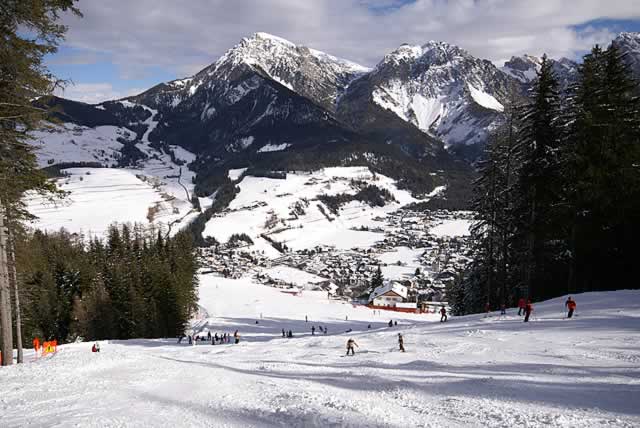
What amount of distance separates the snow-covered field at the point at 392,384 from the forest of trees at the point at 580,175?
5.74 metres

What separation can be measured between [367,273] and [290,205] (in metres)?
84.3

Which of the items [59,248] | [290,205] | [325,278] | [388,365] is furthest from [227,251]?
[388,365]

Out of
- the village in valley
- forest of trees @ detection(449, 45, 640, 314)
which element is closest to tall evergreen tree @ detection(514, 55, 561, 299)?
forest of trees @ detection(449, 45, 640, 314)

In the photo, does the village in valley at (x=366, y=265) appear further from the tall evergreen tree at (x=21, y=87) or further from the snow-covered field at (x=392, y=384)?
the tall evergreen tree at (x=21, y=87)

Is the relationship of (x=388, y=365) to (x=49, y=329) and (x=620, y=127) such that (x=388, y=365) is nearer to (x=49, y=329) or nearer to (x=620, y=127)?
(x=620, y=127)

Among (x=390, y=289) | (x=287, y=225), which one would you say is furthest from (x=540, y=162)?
(x=287, y=225)

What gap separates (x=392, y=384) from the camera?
12.9m

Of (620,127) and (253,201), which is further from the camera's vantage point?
(253,201)

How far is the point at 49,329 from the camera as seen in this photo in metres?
44.8

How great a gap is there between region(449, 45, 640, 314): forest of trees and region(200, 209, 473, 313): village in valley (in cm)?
5003

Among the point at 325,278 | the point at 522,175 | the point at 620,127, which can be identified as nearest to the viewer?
the point at 620,127

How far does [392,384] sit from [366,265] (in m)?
110

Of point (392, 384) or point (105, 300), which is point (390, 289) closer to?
point (105, 300)

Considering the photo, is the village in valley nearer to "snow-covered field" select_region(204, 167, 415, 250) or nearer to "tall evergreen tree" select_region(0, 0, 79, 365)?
"snow-covered field" select_region(204, 167, 415, 250)
